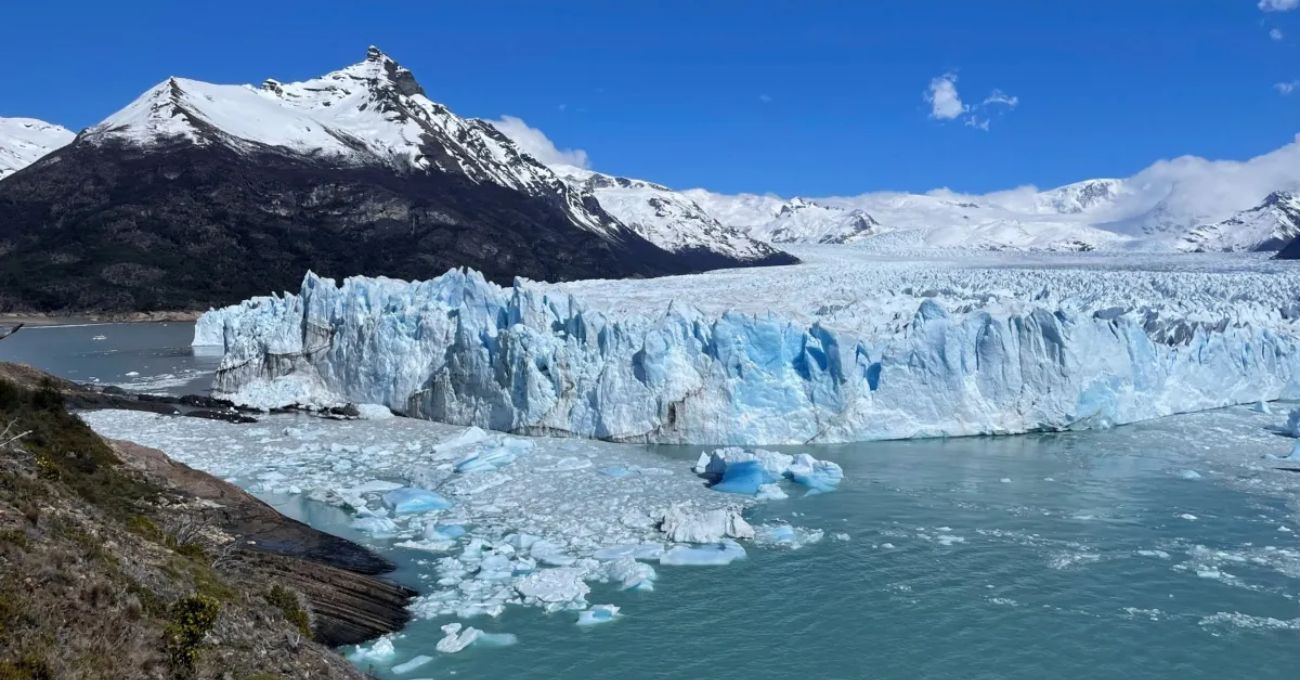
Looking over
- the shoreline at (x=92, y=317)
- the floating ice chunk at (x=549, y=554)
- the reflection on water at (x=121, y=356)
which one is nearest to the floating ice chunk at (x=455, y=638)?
the floating ice chunk at (x=549, y=554)

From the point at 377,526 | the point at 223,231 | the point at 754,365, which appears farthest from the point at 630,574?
the point at 223,231

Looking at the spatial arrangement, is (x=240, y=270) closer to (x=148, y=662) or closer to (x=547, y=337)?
(x=547, y=337)

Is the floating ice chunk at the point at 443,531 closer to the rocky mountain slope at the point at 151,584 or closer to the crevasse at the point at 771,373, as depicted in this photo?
the rocky mountain slope at the point at 151,584

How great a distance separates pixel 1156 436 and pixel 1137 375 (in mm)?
2115

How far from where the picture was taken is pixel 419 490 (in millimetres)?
12484

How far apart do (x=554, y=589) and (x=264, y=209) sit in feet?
237

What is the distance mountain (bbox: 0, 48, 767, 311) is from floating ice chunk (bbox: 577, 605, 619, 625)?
5790cm

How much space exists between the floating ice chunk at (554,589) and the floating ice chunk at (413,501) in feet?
10.3

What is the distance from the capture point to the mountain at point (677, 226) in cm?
12050

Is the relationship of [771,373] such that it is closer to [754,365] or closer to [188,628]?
[754,365]

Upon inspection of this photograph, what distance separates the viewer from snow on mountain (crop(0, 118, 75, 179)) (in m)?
130

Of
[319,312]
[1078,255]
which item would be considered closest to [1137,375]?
[319,312]

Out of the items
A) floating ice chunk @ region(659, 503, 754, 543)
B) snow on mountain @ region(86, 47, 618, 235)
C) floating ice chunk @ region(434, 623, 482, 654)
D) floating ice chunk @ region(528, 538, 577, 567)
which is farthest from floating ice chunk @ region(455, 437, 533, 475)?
snow on mountain @ region(86, 47, 618, 235)

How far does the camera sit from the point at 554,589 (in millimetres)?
8961
